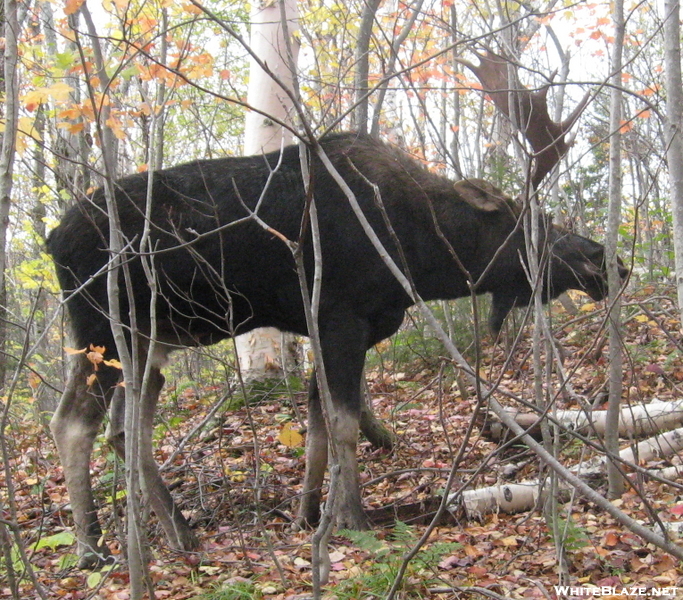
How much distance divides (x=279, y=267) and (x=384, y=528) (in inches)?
76.6

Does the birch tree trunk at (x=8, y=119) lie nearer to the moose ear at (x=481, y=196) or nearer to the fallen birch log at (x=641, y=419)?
the moose ear at (x=481, y=196)

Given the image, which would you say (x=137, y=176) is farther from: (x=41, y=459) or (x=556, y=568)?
(x=556, y=568)

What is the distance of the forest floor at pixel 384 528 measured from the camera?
128 inches

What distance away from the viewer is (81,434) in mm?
4508

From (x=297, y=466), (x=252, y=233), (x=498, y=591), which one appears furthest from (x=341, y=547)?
(x=252, y=233)

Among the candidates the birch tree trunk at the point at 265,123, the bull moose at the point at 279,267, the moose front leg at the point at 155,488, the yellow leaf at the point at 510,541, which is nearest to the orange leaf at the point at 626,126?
the bull moose at the point at 279,267

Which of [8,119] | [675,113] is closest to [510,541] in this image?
[675,113]

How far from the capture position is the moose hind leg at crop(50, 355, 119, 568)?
4348mm

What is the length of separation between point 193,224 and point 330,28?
758 cm

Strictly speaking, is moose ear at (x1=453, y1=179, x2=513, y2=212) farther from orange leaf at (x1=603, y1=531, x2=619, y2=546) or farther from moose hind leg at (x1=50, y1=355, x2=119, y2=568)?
moose hind leg at (x1=50, y1=355, x2=119, y2=568)

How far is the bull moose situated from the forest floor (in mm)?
365

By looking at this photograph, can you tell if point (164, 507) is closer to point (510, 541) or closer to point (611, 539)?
point (510, 541)

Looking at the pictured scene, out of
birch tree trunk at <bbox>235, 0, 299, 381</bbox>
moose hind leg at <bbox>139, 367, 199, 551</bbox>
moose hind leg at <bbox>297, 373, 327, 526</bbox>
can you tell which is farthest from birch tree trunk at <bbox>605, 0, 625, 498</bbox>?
birch tree trunk at <bbox>235, 0, 299, 381</bbox>

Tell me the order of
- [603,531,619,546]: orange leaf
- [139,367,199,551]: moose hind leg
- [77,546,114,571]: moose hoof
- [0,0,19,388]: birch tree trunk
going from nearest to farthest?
[0,0,19,388]: birch tree trunk < [603,531,619,546]: orange leaf < [77,546,114,571]: moose hoof < [139,367,199,551]: moose hind leg
